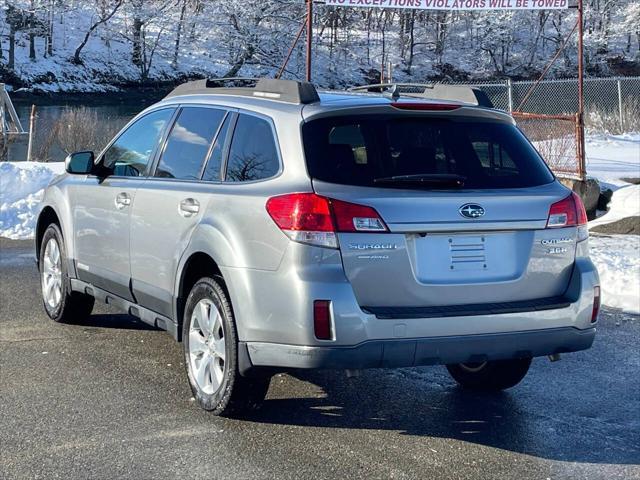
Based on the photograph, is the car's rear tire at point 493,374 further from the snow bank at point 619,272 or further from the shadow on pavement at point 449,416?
the snow bank at point 619,272

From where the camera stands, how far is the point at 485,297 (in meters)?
4.98

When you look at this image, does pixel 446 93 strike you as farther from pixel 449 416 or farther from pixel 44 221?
pixel 44 221

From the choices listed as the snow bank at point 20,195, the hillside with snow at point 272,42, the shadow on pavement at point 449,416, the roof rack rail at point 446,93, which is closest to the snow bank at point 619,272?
the shadow on pavement at point 449,416

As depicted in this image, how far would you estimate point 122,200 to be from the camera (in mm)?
6477

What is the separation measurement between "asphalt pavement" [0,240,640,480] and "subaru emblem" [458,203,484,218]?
3.94 ft

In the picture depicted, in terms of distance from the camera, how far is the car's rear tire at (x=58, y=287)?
749 centimetres

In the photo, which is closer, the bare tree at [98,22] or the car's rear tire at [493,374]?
the car's rear tire at [493,374]

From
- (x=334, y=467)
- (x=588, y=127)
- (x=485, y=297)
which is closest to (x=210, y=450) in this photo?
(x=334, y=467)

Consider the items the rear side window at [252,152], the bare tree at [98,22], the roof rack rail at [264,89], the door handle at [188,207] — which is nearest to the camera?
the rear side window at [252,152]

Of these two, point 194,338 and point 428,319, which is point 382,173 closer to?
point 428,319

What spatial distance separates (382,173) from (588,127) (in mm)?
22027

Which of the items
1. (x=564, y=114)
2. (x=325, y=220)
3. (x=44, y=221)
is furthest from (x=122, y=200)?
(x=564, y=114)

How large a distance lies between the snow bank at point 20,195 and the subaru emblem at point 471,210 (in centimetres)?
852

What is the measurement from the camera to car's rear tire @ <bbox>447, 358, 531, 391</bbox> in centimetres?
604
